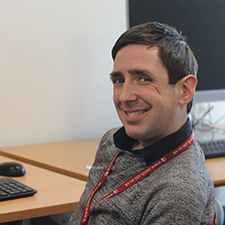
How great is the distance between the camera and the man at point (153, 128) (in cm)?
74

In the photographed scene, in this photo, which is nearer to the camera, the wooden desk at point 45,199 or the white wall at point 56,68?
the wooden desk at point 45,199

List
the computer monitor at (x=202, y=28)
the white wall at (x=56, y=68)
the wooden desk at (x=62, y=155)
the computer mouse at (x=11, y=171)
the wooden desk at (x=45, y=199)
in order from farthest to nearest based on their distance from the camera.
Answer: the white wall at (x=56, y=68) → the computer monitor at (x=202, y=28) → the wooden desk at (x=62, y=155) → the computer mouse at (x=11, y=171) → the wooden desk at (x=45, y=199)

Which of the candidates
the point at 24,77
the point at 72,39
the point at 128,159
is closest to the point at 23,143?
the point at 24,77

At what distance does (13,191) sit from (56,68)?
1.12 m

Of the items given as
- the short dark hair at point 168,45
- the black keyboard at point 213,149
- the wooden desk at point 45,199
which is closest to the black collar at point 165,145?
the short dark hair at point 168,45

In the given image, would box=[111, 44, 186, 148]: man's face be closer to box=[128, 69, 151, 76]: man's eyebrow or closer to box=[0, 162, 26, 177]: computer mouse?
box=[128, 69, 151, 76]: man's eyebrow

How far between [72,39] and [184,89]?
143cm

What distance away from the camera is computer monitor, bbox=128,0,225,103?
5.96ft

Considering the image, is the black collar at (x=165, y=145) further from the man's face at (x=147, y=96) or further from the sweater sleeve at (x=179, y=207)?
the sweater sleeve at (x=179, y=207)

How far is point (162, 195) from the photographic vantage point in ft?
2.31

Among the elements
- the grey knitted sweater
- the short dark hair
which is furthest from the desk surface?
the short dark hair

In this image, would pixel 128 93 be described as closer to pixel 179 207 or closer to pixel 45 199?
pixel 179 207

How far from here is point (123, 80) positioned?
0.88m

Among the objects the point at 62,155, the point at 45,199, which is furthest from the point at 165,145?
the point at 62,155
